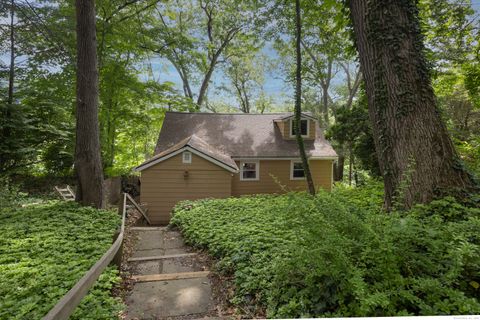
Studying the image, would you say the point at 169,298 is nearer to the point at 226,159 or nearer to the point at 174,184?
the point at 174,184

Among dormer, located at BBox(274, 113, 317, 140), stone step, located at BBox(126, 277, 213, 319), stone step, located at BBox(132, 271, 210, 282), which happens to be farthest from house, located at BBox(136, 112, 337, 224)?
stone step, located at BBox(126, 277, 213, 319)

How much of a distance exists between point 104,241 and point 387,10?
5.25 metres

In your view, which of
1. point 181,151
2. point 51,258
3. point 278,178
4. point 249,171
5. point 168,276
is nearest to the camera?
point 51,258

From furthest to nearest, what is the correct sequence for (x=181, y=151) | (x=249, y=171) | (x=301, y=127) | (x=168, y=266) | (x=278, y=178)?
(x=301, y=127), (x=278, y=178), (x=249, y=171), (x=181, y=151), (x=168, y=266)

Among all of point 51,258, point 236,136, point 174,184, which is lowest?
point 51,258

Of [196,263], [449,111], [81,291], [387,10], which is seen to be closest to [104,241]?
[196,263]

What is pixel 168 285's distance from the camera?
3.39 meters

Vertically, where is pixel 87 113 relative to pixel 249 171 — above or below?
above

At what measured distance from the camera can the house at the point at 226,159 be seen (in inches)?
400

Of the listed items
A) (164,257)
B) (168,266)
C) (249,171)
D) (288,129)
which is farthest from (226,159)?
(168,266)

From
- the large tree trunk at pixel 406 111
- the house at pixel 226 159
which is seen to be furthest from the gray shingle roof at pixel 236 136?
the large tree trunk at pixel 406 111

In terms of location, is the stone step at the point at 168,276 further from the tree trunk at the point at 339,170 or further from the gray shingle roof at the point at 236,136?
the tree trunk at the point at 339,170

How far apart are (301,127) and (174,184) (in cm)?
729

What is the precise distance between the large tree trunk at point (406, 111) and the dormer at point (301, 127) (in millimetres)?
9946
